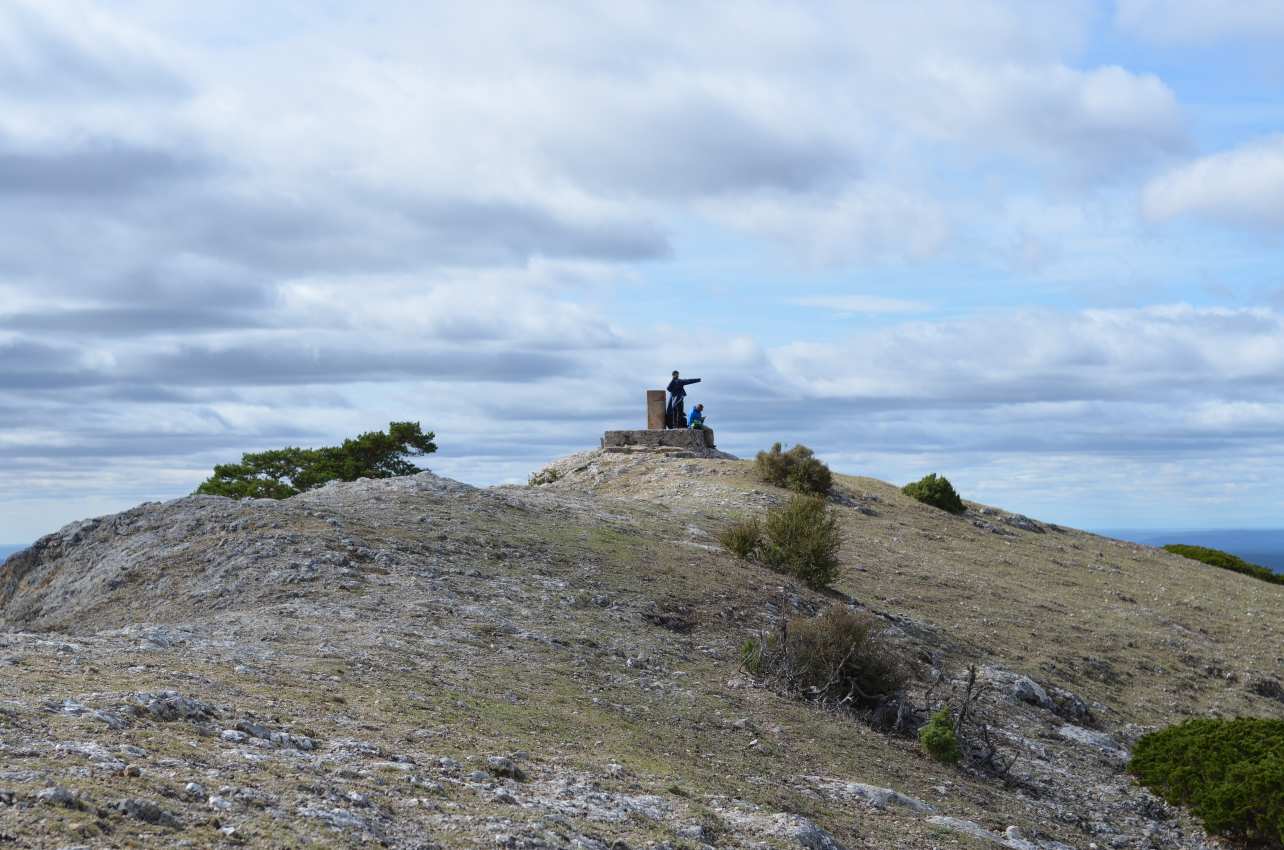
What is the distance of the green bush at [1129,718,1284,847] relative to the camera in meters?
10.4

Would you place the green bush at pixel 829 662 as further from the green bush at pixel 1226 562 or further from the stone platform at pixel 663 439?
the green bush at pixel 1226 562

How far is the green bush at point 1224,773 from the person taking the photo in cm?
1040

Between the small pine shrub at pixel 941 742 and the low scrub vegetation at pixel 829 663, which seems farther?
the low scrub vegetation at pixel 829 663

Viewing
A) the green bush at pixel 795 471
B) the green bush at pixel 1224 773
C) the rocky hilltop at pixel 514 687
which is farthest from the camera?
the green bush at pixel 795 471

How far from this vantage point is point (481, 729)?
8469mm

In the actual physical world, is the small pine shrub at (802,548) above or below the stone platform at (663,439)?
below

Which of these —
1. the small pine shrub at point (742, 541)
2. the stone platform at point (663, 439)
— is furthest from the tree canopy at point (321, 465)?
the small pine shrub at point (742, 541)

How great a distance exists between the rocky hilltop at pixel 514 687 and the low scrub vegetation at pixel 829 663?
0.39 meters

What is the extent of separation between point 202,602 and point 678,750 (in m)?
5.90

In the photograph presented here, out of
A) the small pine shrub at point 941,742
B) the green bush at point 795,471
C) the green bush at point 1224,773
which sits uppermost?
the green bush at point 795,471

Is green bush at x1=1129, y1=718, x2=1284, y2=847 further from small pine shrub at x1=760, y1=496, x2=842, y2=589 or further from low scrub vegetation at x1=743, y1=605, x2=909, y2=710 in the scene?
small pine shrub at x1=760, y1=496, x2=842, y2=589

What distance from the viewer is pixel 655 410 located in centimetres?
3528

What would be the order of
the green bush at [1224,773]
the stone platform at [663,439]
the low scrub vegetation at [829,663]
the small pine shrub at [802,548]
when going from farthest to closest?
the stone platform at [663,439] < the small pine shrub at [802,548] < the low scrub vegetation at [829,663] < the green bush at [1224,773]

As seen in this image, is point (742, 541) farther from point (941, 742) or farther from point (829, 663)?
point (941, 742)
